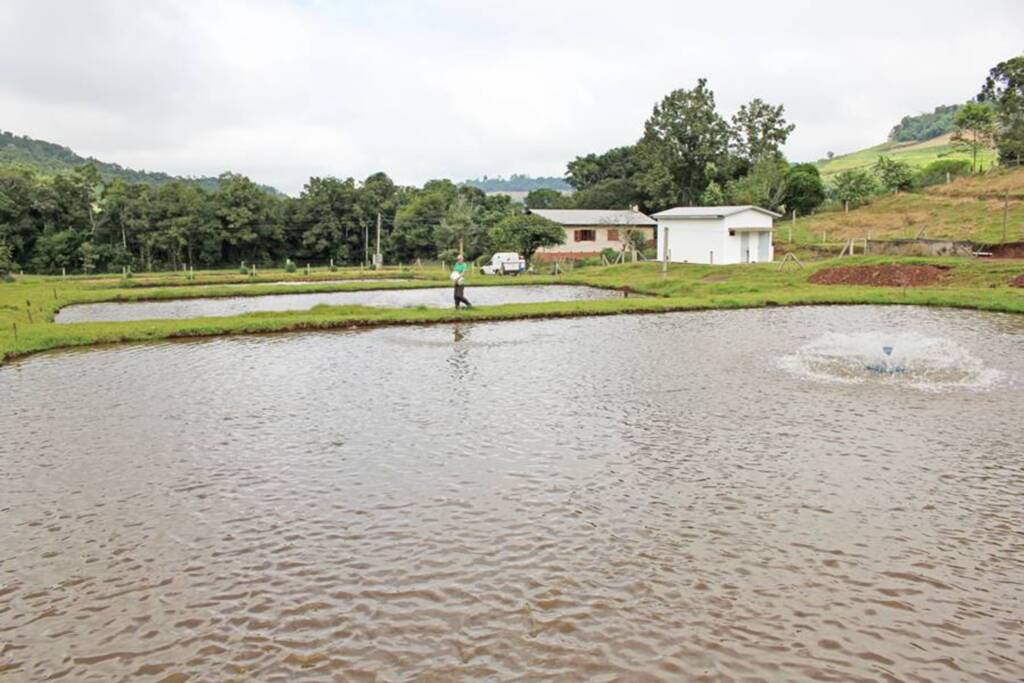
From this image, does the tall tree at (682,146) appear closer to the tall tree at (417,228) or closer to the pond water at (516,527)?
the tall tree at (417,228)

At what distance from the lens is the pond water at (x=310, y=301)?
31.4 meters

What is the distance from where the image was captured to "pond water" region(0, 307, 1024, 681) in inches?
248

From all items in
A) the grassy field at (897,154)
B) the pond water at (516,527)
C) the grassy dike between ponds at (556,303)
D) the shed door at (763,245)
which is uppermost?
the grassy field at (897,154)

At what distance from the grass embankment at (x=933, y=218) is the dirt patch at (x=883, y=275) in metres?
8.27

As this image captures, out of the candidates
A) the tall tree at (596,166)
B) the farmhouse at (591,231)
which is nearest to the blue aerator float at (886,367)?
the farmhouse at (591,231)

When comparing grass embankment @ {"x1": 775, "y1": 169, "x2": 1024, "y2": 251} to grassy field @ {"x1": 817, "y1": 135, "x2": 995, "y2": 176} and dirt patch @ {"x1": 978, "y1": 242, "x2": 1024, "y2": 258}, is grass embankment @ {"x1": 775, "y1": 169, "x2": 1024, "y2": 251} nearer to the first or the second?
dirt patch @ {"x1": 978, "y1": 242, "x2": 1024, "y2": 258}

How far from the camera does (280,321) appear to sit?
2547 centimetres

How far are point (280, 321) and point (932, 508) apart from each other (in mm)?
21024

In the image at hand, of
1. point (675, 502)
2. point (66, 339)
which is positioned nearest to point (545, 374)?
point (675, 502)

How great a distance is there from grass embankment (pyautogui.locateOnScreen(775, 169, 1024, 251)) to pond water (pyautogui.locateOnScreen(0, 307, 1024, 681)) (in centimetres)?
3322

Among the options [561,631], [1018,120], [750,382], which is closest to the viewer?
[561,631]

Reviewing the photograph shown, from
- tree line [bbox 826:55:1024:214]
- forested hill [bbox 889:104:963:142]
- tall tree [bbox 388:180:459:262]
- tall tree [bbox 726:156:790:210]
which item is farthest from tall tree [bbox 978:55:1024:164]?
forested hill [bbox 889:104:963:142]

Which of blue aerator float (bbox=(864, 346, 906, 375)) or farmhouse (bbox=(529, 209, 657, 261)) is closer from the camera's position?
blue aerator float (bbox=(864, 346, 906, 375))

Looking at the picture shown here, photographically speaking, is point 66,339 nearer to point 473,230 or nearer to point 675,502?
point 675,502
